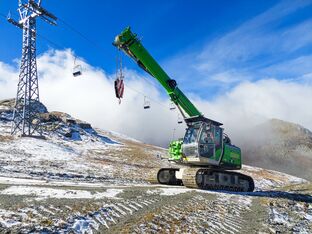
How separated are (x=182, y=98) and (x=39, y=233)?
1459cm

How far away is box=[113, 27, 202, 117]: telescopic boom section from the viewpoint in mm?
19422

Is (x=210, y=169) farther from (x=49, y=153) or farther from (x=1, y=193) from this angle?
(x=49, y=153)

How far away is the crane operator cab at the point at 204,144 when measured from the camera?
20134mm

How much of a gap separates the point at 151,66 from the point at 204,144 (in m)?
5.59

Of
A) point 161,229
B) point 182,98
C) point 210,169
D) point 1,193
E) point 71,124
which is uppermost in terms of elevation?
point 71,124

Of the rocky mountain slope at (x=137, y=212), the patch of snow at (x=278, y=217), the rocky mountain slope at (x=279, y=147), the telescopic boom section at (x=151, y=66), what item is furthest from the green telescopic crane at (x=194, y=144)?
the rocky mountain slope at (x=279, y=147)

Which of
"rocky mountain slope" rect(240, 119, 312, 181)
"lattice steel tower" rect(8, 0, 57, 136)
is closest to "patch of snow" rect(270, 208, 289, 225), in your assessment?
"lattice steel tower" rect(8, 0, 57, 136)

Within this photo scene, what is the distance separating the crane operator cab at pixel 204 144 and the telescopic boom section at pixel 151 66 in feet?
3.13

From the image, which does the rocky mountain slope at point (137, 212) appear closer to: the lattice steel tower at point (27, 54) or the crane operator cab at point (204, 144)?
the crane operator cab at point (204, 144)

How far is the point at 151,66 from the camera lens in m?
20.2

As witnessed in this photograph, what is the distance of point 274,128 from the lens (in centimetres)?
15600

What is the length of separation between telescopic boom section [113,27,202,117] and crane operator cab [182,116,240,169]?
95cm

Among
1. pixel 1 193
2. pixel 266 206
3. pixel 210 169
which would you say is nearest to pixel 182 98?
pixel 210 169

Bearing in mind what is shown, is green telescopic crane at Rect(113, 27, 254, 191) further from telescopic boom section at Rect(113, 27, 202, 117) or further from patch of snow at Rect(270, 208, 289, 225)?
patch of snow at Rect(270, 208, 289, 225)
